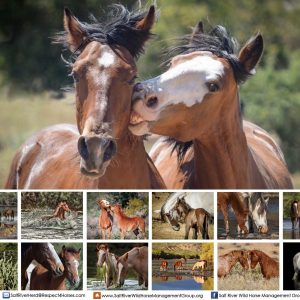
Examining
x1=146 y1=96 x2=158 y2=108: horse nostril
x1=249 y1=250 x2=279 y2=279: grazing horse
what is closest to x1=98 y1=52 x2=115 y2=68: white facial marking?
x1=146 y1=96 x2=158 y2=108: horse nostril

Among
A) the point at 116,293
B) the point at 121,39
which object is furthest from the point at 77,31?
the point at 116,293

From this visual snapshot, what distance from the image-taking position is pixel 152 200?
5871mm

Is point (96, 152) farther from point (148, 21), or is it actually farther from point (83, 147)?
point (148, 21)

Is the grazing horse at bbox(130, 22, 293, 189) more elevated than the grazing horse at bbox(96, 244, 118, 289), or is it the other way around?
the grazing horse at bbox(130, 22, 293, 189)

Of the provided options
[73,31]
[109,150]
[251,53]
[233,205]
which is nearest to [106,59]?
[73,31]

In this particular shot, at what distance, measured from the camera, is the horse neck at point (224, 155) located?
5.76 meters

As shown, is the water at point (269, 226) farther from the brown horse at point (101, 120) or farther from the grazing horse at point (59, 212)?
the grazing horse at point (59, 212)

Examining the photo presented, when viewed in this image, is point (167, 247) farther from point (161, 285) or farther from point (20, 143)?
point (20, 143)

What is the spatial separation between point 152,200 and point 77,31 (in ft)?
3.78

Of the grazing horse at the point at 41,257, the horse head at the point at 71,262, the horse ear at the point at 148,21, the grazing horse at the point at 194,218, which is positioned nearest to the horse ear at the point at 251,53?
the horse ear at the point at 148,21

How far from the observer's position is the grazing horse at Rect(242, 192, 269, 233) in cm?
592

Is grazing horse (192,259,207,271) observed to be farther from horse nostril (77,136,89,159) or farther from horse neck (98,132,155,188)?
Answer: horse nostril (77,136,89,159)

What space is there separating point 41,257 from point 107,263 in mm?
422

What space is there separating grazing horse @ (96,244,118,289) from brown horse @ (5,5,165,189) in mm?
436
